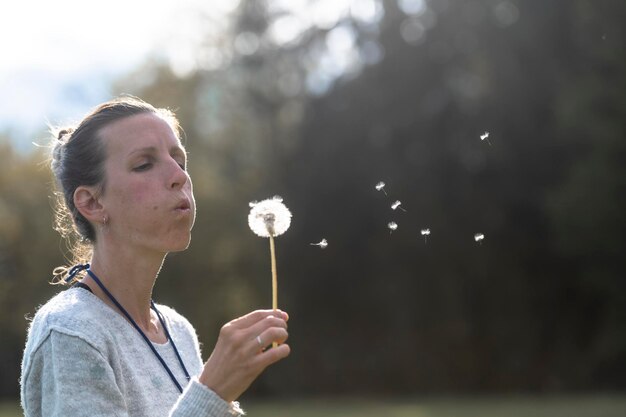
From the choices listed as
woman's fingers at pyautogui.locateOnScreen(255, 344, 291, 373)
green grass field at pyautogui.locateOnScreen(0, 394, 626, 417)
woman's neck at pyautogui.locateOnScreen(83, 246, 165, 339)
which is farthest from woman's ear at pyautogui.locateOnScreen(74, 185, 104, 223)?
green grass field at pyautogui.locateOnScreen(0, 394, 626, 417)

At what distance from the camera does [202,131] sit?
38844 millimetres

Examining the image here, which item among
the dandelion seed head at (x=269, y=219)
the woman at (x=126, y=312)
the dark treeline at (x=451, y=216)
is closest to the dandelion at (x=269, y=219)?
the dandelion seed head at (x=269, y=219)

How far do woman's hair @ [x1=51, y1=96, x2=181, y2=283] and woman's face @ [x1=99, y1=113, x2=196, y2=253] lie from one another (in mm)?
40

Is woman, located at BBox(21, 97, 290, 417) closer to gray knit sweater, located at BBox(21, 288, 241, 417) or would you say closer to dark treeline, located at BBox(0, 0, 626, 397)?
gray knit sweater, located at BBox(21, 288, 241, 417)

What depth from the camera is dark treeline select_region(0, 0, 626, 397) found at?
31297mm

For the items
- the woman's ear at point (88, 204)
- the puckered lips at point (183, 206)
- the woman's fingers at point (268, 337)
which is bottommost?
the woman's fingers at point (268, 337)

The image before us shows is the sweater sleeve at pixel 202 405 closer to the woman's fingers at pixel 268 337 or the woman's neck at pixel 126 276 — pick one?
the woman's fingers at pixel 268 337

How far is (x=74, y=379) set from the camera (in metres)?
3.05

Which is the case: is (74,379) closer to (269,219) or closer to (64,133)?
(269,219)

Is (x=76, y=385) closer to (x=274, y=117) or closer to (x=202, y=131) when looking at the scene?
(x=274, y=117)

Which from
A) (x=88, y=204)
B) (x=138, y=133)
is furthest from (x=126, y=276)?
(x=138, y=133)

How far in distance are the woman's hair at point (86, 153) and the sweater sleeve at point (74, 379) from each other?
731 mm

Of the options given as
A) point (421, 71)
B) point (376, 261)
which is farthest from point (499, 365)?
point (421, 71)

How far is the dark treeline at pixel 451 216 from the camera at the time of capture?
31.3m
